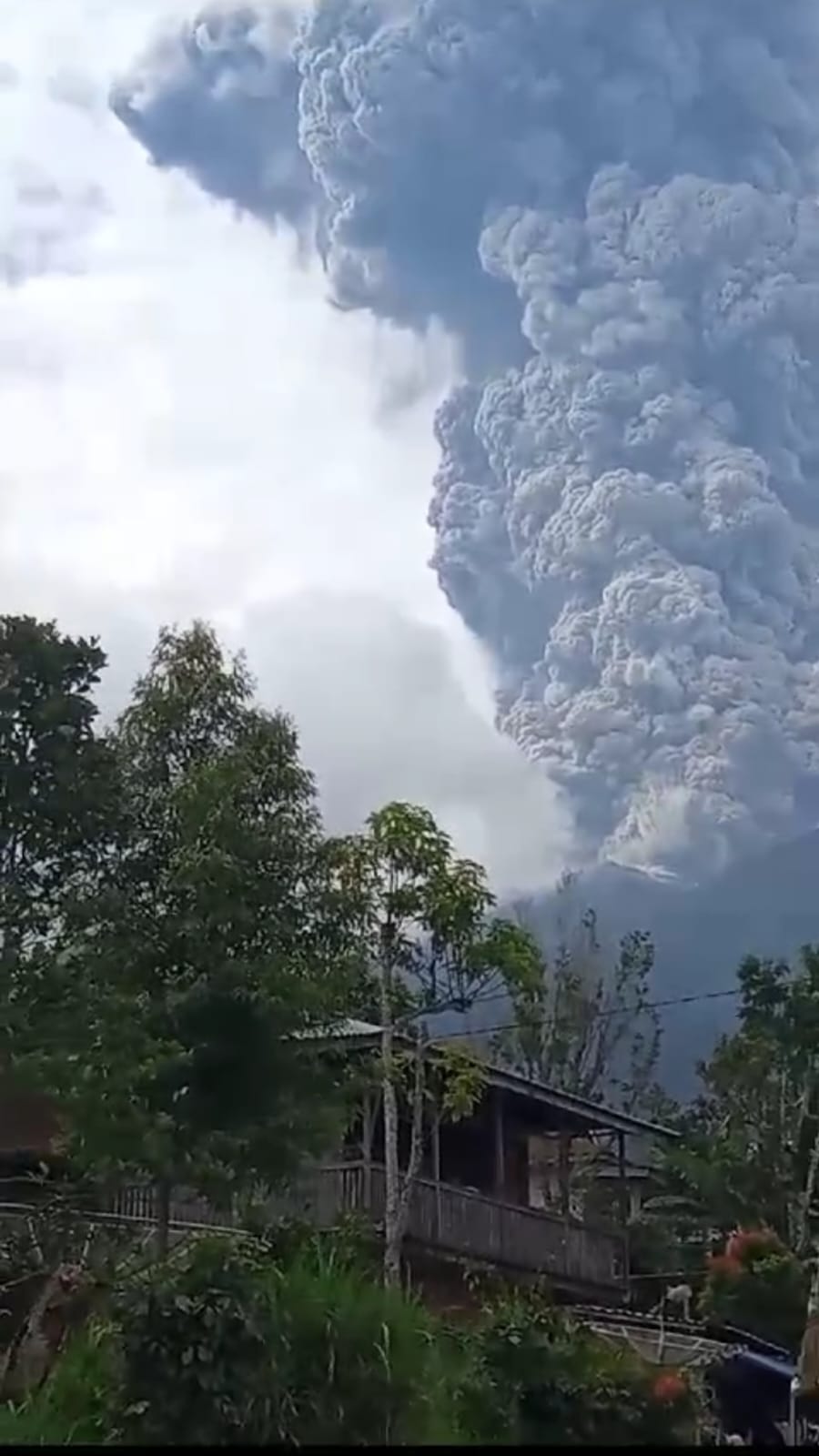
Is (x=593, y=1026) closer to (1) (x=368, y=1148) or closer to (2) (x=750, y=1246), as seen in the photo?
(2) (x=750, y=1246)

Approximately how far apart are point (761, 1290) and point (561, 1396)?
553 inches

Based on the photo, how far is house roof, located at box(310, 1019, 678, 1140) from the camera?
55.7 ft

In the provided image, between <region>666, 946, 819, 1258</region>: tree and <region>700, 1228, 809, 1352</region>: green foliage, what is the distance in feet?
8.93

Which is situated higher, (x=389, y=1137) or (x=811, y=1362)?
(x=389, y=1137)

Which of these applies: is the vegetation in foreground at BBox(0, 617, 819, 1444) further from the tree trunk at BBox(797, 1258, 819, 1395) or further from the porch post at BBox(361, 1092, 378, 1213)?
the tree trunk at BBox(797, 1258, 819, 1395)

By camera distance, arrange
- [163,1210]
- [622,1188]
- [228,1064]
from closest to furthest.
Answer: [163,1210] → [228,1064] → [622,1188]

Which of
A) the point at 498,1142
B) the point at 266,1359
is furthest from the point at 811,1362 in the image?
the point at 498,1142

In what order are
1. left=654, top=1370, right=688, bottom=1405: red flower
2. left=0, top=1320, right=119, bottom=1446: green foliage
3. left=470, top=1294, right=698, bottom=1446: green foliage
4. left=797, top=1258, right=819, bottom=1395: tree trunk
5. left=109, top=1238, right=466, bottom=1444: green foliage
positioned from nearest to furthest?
left=109, top=1238, right=466, bottom=1444: green foliage
left=0, top=1320, right=119, bottom=1446: green foliage
left=470, top=1294, right=698, bottom=1446: green foliage
left=654, top=1370, right=688, bottom=1405: red flower
left=797, top=1258, right=819, bottom=1395: tree trunk

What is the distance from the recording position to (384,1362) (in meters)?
7.61

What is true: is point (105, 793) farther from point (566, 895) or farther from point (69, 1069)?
point (566, 895)

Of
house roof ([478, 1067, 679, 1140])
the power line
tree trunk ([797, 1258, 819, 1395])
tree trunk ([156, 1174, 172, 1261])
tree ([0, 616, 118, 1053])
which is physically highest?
the power line

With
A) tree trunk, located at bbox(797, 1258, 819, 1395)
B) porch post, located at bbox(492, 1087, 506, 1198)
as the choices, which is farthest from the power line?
tree trunk, located at bbox(797, 1258, 819, 1395)

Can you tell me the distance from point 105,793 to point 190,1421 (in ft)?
28.1

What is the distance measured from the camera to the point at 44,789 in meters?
15.1
